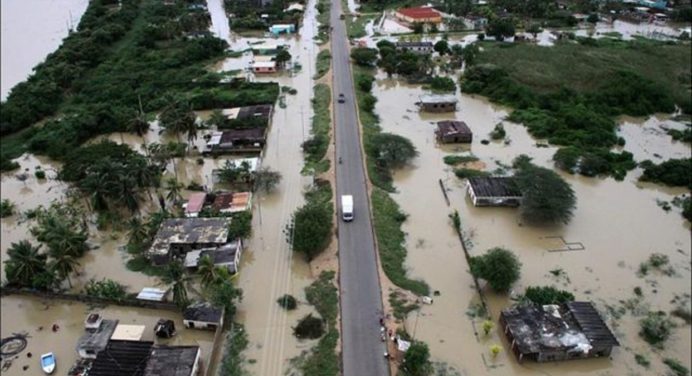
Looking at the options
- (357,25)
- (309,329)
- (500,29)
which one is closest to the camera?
(309,329)

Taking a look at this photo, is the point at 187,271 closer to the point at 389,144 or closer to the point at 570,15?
the point at 389,144

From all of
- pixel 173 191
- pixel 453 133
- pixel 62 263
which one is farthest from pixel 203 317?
pixel 453 133

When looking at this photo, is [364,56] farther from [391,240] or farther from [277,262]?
[277,262]

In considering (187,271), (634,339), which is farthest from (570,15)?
(187,271)

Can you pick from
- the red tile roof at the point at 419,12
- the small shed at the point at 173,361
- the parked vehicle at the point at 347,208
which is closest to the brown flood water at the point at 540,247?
the parked vehicle at the point at 347,208

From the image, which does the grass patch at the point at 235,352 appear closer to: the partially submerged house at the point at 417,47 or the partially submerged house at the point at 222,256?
the partially submerged house at the point at 222,256

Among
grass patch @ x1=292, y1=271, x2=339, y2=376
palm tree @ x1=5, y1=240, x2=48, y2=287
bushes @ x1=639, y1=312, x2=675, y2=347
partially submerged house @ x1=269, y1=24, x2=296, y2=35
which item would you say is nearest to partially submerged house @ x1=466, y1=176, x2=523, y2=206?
bushes @ x1=639, y1=312, x2=675, y2=347
